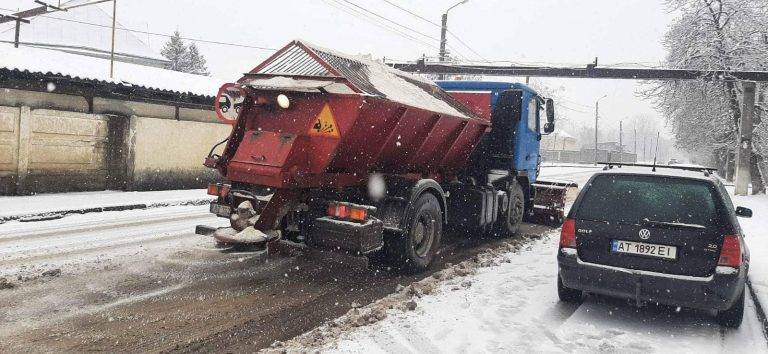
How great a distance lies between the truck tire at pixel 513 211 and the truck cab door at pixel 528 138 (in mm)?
384

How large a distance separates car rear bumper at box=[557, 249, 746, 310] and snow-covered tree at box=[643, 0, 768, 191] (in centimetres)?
2397

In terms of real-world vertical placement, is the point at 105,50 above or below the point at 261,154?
above

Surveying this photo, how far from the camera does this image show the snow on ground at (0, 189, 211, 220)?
999 cm

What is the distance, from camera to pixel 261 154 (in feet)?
17.9

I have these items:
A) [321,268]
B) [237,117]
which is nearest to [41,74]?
[237,117]

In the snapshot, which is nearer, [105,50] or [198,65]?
[105,50]

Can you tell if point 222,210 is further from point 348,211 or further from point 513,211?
point 513,211

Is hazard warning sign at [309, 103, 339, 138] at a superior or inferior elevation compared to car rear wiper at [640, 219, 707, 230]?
superior

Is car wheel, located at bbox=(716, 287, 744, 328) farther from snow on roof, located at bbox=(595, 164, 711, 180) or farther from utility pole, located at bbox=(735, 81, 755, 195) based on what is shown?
utility pole, located at bbox=(735, 81, 755, 195)

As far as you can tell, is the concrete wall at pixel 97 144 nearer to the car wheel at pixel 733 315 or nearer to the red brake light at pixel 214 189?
the red brake light at pixel 214 189

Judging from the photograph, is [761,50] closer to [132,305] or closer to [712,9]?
[712,9]

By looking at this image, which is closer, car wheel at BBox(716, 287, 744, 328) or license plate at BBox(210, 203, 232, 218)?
car wheel at BBox(716, 287, 744, 328)

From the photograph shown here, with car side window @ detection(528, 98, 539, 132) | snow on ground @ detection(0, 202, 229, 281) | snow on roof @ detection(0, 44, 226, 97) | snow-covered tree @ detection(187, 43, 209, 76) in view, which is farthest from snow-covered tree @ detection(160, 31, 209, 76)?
car side window @ detection(528, 98, 539, 132)

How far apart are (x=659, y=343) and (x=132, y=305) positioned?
4689 mm
